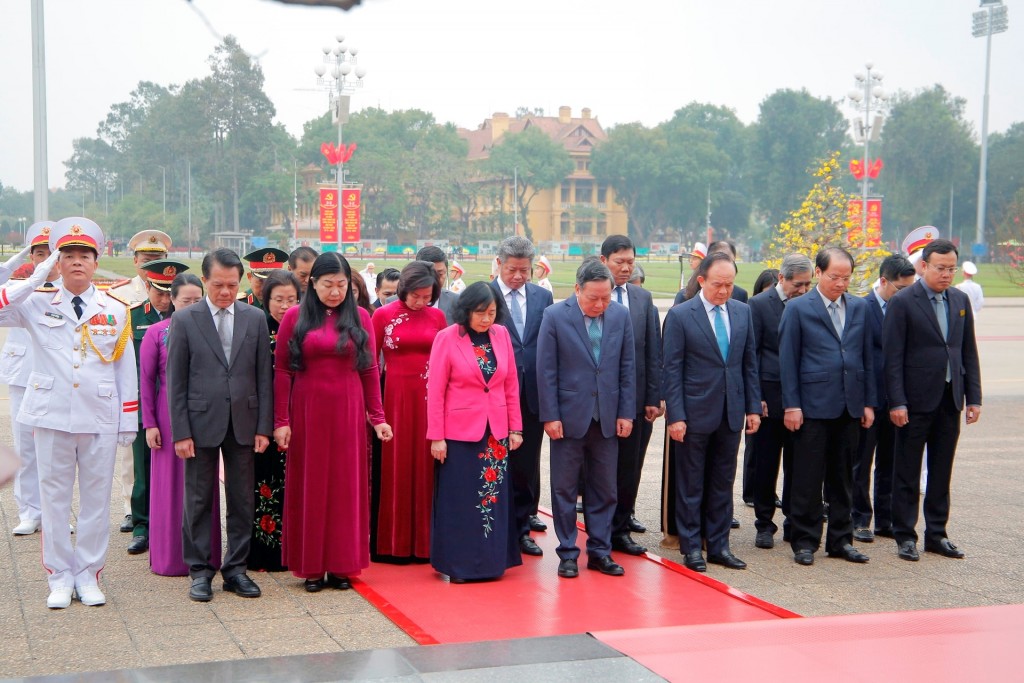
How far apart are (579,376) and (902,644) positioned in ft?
7.08

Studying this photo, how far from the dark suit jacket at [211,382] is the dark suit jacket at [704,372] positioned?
233cm

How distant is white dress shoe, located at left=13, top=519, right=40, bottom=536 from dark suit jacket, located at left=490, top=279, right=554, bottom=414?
3.15 metres

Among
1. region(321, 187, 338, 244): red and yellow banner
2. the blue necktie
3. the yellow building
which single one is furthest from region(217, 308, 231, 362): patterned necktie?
the yellow building

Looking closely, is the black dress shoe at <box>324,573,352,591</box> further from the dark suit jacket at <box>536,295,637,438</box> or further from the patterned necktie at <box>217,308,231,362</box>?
the dark suit jacket at <box>536,295,637,438</box>

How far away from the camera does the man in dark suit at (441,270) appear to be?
21.4 feet

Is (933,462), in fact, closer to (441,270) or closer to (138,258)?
(441,270)

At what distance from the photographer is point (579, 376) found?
19.1 ft

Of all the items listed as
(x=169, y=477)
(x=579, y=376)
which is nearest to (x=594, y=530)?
(x=579, y=376)

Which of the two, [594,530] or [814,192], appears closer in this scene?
[594,530]

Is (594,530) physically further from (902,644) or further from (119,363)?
(119,363)

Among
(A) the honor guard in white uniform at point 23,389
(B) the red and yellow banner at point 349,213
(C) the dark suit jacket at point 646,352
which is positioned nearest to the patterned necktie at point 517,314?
(C) the dark suit jacket at point 646,352

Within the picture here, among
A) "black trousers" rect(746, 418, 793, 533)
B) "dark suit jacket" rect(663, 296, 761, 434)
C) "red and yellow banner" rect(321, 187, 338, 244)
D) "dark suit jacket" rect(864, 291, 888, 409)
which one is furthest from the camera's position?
"red and yellow banner" rect(321, 187, 338, 244)

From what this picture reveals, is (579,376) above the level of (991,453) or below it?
above

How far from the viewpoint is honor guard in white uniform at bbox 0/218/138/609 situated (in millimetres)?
5074
